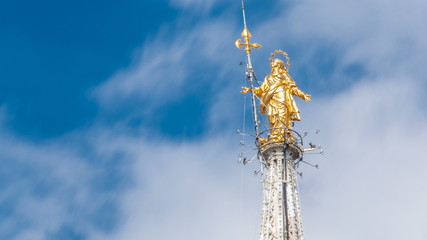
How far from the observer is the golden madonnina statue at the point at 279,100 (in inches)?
2795

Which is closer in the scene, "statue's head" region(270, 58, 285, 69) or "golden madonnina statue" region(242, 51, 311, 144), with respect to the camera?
"golden madonnina statue" region(242, 51, 311, 144)

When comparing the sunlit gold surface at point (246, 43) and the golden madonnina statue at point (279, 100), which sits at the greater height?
the sunlit gold surface at point (246, 43)

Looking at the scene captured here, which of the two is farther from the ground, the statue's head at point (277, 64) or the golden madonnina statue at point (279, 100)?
the statue's head at point (277, 64)

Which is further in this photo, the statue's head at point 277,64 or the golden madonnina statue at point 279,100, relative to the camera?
the statue's head at point 277,64

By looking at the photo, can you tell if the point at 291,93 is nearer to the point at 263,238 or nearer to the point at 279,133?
the point at 279,133

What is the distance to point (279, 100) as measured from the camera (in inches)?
2852

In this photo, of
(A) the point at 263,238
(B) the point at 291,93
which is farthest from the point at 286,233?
(B) the point at 291,93

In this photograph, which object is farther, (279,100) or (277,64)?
(277,64)

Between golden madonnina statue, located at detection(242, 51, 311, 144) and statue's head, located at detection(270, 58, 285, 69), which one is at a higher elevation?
statue's head, located at detection(270, 58, 285, 69)

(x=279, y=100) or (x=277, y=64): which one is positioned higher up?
(x=277, y=64)

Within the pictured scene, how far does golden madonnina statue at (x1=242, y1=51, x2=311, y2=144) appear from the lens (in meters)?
71.0

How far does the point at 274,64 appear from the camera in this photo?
74.8 m

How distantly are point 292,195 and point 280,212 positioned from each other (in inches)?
90.2

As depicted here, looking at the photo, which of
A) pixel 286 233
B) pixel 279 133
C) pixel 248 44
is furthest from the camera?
pixel 248 44
